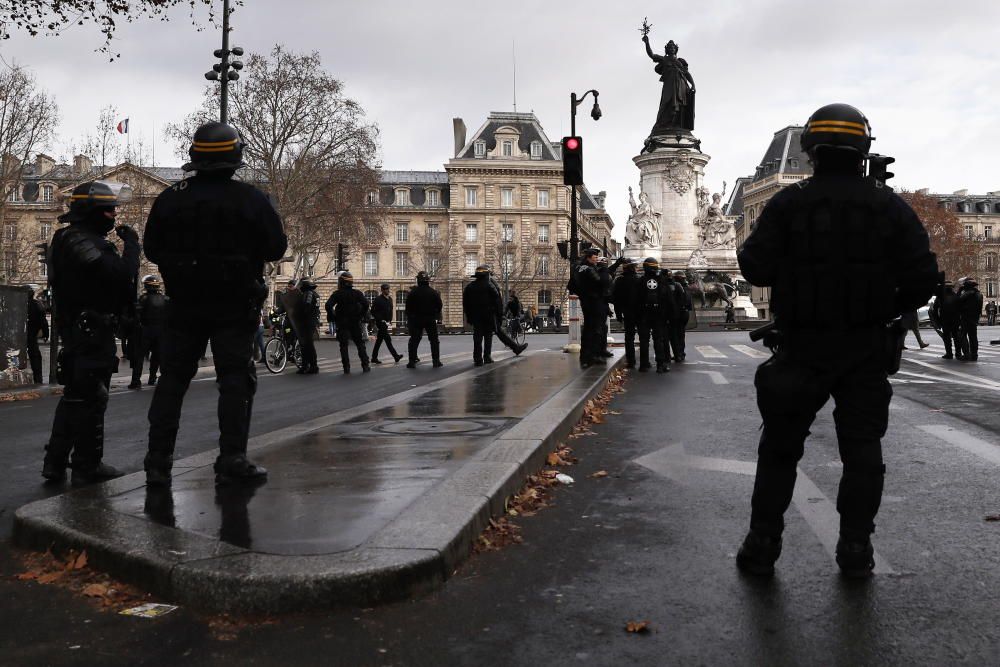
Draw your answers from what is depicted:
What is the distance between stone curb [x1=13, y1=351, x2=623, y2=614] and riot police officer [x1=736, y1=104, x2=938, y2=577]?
3.78 ft

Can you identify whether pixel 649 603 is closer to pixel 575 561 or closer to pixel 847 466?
pixel 575 561

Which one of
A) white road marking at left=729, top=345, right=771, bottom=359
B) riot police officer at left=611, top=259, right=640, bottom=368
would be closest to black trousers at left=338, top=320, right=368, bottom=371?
riot police officer at left=611, top=259, right=640, bottom=368

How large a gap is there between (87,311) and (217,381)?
946 mm

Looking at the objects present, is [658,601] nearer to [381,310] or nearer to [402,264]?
[381,310]

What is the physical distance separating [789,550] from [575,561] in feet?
2.86

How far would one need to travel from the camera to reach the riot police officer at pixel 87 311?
5191 millimetres

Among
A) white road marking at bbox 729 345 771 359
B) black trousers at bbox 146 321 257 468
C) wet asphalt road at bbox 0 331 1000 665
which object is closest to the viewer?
wet asphalt road at bbox 0 331 1000 665

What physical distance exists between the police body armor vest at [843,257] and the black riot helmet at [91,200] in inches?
143

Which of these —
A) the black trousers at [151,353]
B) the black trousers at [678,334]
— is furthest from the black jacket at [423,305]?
the black trousers at [151,353]

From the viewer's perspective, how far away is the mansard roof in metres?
88.3

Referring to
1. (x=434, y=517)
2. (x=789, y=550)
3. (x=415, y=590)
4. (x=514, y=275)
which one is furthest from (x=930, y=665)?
(x=514, y=275)

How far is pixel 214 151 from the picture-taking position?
4.77 m

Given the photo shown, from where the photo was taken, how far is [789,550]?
3.84 metres

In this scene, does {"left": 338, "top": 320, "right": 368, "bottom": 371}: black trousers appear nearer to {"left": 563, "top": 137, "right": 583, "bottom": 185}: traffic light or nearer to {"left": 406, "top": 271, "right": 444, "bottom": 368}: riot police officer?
{"left": 406, "top": 271, "right": 444, "bottom": 368}: riot police officer
